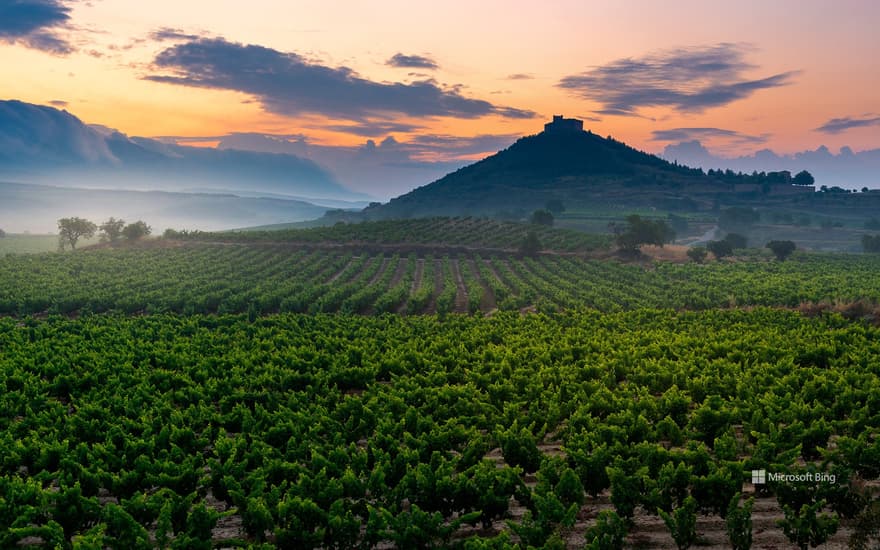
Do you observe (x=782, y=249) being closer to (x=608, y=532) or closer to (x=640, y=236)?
(x=640, y=236)

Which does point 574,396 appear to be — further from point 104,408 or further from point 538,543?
point 104,408

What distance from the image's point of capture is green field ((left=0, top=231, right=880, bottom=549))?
1258 centimetres

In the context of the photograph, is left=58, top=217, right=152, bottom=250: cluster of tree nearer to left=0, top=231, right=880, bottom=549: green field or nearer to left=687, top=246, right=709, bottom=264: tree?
left=0, top=231, right=880, bottom=549: green field

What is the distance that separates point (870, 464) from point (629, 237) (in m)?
84.5

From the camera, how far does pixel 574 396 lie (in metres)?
19.7

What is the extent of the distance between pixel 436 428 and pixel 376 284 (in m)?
47.3

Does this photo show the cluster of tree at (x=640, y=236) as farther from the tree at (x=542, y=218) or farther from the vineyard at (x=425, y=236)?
the tree at (x=542, y=218)

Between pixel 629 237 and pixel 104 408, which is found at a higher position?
pixel 629 237

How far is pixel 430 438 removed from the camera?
1591 cm

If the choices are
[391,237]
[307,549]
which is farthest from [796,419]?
[391,237]

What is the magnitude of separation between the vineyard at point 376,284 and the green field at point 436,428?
33.1 feet

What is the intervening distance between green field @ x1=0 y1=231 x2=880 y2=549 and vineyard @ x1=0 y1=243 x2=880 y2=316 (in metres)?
10.1

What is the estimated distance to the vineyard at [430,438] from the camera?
12508mm

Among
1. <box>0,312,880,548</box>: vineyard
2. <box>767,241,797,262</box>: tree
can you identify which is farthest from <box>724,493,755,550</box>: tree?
<box>767,241,797,262</box>: tree
